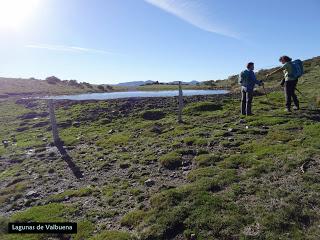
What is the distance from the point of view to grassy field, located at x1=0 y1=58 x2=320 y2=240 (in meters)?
9.32

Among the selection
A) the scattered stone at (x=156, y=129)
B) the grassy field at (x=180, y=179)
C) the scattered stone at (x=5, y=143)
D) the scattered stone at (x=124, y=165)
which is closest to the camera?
the grassy field at (x=180, y=179)

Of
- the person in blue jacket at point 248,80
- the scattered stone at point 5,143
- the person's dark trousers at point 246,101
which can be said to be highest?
the person in blue jacket at point 248,80

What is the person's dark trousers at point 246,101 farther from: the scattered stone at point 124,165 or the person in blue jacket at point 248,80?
the scattered stone at point 124,165

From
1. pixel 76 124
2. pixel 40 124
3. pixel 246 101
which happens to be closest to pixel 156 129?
pixel 246 101

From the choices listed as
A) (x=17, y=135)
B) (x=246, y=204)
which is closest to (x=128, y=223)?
(x=246, y=204)

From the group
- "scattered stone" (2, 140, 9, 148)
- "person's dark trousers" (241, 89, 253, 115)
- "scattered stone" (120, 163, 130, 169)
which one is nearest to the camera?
"scattered stone" (120, 163, 130, 169)

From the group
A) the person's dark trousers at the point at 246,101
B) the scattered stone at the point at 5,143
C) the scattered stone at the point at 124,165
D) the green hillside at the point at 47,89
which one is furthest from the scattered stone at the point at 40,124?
the green hillside at the point at 47,89

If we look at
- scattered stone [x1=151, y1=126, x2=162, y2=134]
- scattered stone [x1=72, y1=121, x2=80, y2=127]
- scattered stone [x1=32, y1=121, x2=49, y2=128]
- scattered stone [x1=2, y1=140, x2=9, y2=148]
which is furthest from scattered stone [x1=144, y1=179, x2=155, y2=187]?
scattered stone [x1=32, y1=121, x2=49, y2=128]

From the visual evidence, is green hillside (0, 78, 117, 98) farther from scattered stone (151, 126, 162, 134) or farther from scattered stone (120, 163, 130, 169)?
scattered stone (120, 163, 130, 169)

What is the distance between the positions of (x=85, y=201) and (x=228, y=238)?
18.2ft

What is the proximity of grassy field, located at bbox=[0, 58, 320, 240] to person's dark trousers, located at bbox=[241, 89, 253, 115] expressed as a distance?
70cm

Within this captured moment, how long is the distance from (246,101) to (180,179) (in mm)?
10760

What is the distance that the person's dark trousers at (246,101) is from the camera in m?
21.4

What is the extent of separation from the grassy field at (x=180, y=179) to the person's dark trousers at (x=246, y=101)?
70cm
